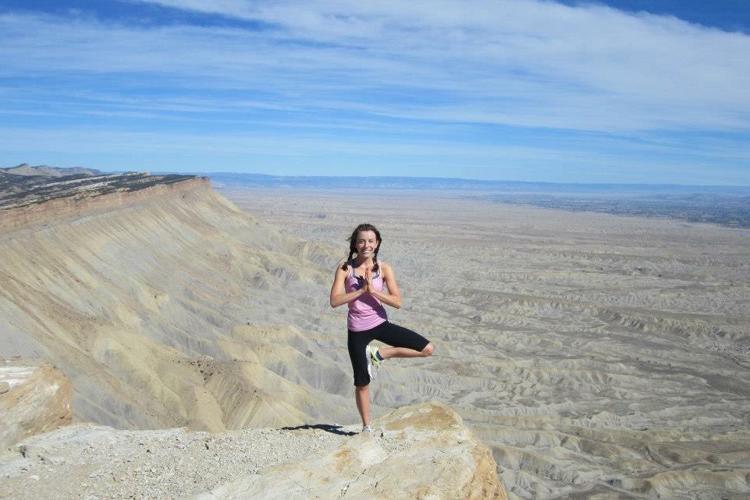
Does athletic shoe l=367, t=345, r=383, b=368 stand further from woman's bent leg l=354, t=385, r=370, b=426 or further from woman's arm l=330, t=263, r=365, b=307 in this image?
woman's arm l=330, t=263, r=365, b=307

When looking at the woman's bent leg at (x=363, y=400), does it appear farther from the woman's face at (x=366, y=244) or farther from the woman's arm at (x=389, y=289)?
the woman's face at (x=366, y=244)

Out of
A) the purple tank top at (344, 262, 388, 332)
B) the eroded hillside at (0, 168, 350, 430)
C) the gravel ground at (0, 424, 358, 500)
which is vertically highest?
the purple tank top at (344, 262, 388, 332)

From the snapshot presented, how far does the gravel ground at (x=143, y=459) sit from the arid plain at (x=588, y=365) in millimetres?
20247

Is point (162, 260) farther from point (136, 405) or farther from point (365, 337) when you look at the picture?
point (365, 337)

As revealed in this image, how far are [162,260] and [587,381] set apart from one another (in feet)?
114

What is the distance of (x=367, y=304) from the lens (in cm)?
870

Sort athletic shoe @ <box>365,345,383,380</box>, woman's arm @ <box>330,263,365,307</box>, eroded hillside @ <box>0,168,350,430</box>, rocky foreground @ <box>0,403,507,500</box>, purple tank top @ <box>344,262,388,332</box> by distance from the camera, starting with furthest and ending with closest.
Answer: eroded hillside @ <box>0,168,350,430</box>, athletic shoe @ <box>365,345,383,380</box>, purple tank top @ <box>344,262,388,332</box>, woman's arm @ <box>330,263,365,307</box>, rocky foreground @ <box>0,403,507,500</box>

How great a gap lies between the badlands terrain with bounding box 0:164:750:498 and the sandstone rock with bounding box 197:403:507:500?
108 millimetres

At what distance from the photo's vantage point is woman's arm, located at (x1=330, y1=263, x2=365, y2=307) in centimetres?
817

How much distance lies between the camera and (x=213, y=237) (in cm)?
7325

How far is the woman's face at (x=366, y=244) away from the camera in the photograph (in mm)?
8328

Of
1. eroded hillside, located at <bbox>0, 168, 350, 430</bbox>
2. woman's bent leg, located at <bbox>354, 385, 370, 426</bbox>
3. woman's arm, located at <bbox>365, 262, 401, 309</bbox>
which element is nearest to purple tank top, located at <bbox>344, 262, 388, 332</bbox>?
woman's arm, located at <bbox>365, 262, 401, 309</bbox>

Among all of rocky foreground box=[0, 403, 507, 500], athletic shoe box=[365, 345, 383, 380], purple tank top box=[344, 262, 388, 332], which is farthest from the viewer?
athletic shoe box=[365, 345, 383, 380]

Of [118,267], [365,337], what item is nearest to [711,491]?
[365,337]
